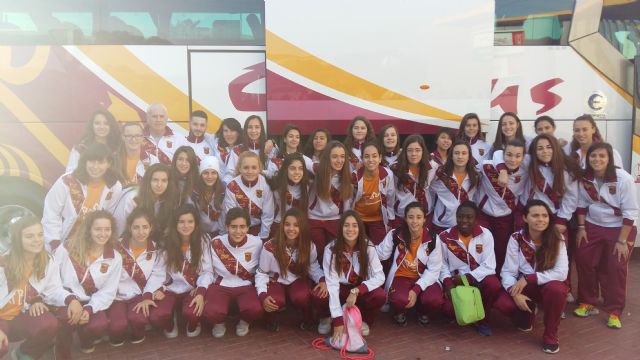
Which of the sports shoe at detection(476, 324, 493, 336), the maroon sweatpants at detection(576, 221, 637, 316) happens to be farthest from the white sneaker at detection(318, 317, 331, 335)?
the maroon sweatpants at detection(576, 221, 637, 316)

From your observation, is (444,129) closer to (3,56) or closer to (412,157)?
(412,157)

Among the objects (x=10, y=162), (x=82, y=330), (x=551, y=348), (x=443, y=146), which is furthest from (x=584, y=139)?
(x=10, y=162)

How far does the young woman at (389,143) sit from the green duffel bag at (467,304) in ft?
4.50

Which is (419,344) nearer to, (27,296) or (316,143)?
(316,143)

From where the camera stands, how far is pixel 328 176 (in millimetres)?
4273

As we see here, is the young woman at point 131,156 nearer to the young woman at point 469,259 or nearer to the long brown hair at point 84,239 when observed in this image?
the long brown hair at point 84,239

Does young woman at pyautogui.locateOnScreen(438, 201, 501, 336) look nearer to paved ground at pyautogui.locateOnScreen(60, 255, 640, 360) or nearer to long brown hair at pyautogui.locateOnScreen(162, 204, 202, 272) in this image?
paved ground at pyautogui.locateOnScreen(60, 255, 640, 360)

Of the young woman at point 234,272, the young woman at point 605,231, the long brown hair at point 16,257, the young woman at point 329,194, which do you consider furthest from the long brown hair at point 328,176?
the long brown hair at point 16,257

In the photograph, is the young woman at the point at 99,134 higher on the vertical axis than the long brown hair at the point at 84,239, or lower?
higher

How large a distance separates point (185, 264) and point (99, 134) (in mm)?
1427

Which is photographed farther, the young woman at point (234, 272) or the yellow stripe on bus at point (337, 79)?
the yellow stripe on bus at point (337, 79)

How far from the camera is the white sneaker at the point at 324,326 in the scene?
397 centimetres

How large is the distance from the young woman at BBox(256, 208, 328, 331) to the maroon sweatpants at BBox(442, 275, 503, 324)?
99cm

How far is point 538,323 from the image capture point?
417 cm
